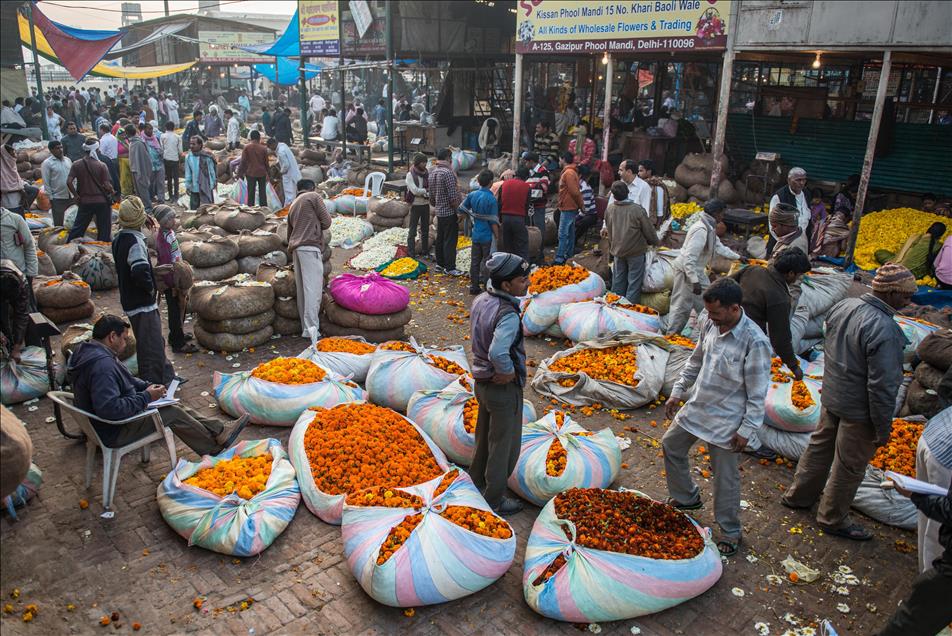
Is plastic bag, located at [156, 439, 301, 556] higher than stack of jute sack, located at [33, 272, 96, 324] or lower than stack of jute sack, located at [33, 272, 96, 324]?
lower

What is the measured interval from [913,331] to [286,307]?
704 centimetres

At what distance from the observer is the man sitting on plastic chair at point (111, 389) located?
4.82 metres

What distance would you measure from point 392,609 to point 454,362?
10.0 feet

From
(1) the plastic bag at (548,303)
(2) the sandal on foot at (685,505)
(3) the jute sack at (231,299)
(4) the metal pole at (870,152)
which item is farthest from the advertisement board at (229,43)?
(2) the sandal on foot at (685,505)

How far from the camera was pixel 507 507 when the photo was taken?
17.0ft

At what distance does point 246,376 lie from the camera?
6535 millimetres

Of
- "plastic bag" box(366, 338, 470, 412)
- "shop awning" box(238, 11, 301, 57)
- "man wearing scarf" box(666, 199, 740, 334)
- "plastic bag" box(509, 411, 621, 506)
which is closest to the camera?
"plastic bag" box(509, 411, 621, 506)

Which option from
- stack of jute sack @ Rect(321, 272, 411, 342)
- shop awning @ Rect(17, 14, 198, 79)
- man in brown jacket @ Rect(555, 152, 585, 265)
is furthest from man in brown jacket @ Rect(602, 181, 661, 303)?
shop awning @ Rect(17, 14, 198, 79)

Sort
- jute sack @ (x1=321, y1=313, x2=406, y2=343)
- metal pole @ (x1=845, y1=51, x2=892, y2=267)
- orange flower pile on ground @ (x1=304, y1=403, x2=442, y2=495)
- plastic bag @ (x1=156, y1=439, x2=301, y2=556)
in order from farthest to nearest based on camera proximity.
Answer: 1. metal pole @ (x1=845, y1=51, x2=892, y2=267)
2. jute sack @ (x1=321, y1=313, x2=406, y2=343)
3. orange flower pile on ground @ (x1=304, y1=403, x2=442, y2=495)
4. plastic bag @ (x1=156, y1=439, x2=301, y2=556)

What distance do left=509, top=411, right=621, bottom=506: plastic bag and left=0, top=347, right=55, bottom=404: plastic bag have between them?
15.5ft

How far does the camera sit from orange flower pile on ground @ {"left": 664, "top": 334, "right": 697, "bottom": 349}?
24.5 feet

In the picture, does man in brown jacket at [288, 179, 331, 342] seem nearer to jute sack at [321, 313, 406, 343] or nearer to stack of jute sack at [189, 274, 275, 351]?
jute sack at [321, 313, 406, 343]

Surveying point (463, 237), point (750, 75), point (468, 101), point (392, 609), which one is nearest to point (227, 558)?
point (392, 609)

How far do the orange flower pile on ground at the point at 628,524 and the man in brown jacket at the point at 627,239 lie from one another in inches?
179
